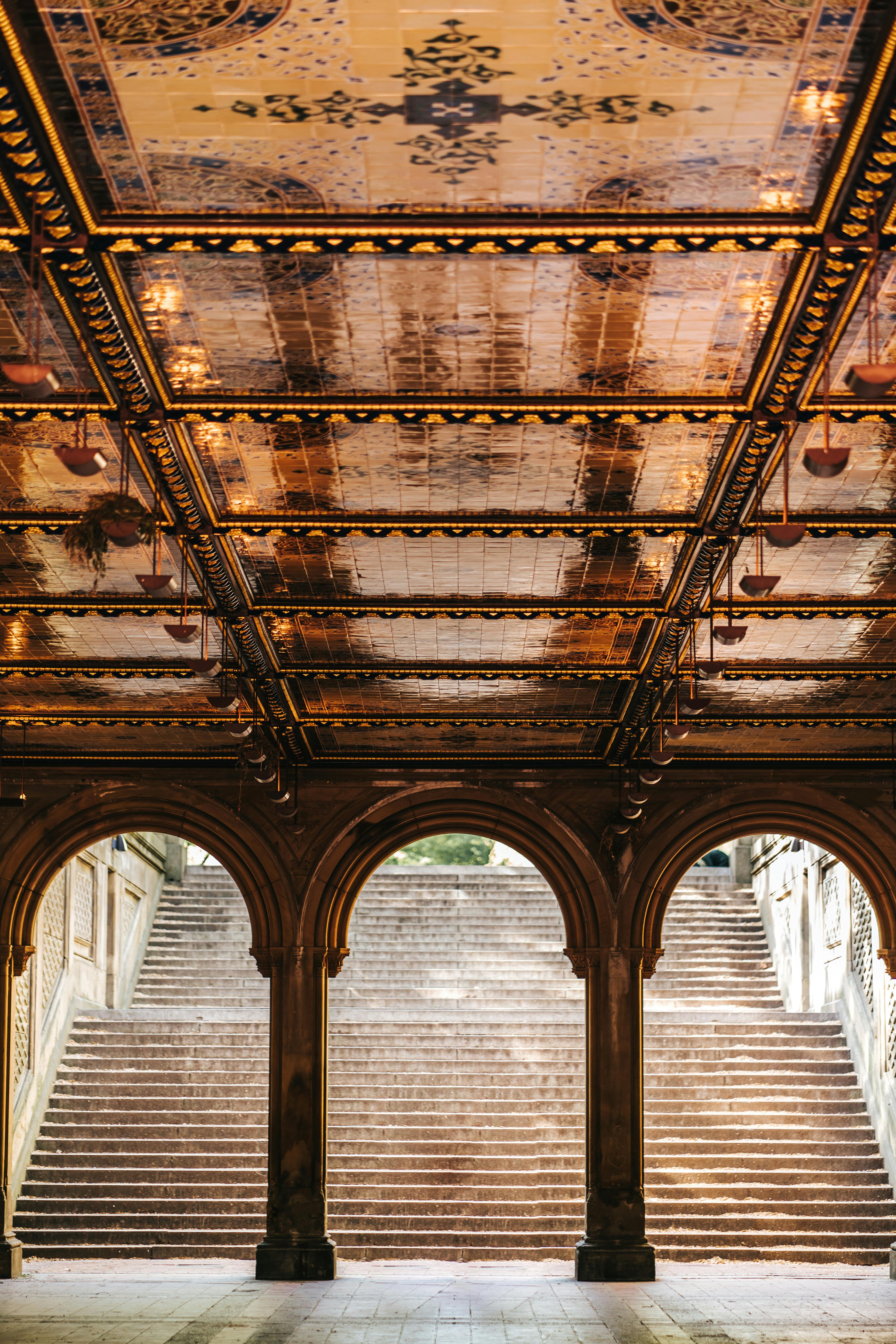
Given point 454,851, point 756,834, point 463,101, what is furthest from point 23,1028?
point 454,851

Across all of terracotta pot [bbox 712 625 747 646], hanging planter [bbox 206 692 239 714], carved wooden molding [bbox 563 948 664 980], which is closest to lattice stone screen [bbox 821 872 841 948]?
carved wooden molding [bbox 563 948 664 980]

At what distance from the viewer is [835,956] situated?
1917cm

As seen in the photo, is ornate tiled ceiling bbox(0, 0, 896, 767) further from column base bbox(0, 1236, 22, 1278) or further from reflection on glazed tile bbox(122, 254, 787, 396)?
column base bbox(0, 1236, 22, 1278)

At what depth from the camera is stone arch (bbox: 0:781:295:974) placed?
47.6 feet

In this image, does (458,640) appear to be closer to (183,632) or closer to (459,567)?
(459,567)

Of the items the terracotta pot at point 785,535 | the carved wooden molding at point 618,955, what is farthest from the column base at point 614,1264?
the terracotta pot at point 785,535

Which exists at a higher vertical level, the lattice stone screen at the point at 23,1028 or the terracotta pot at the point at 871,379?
the terracotta pot at the point at 871,379

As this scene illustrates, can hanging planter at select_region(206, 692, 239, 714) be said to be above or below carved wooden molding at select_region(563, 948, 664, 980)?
above

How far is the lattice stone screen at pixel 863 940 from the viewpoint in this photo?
57.7ft

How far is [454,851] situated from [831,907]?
20.6 metres

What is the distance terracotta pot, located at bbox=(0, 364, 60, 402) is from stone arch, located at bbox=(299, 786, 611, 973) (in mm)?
9397

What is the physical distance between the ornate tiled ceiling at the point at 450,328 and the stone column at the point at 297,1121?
377 cm

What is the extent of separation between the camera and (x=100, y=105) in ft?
16.9

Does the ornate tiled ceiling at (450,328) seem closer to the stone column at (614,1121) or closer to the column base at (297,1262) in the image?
the stone column at (614,1121)
